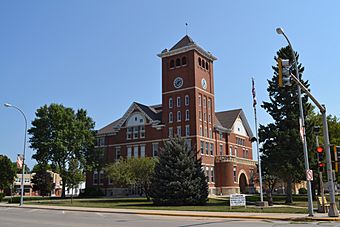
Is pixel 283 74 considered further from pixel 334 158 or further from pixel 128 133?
pixel 128 133

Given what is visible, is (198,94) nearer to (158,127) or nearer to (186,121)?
(186,121)

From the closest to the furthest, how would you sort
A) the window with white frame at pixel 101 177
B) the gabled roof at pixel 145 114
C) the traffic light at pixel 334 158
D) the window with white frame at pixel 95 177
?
the traffic light at pixel 334 158
the gabled roof at pixel 145 114
the window with white frame at pixel 101 177
the window with white frame at pixel 95 177

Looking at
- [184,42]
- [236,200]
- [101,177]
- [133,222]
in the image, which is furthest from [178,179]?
[101,177]

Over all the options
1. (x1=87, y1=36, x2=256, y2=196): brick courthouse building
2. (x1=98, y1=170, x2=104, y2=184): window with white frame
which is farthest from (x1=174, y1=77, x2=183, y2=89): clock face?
(x1=98, y1=170, x2=104, y2=184): window with white frame

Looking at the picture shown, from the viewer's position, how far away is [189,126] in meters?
60.8

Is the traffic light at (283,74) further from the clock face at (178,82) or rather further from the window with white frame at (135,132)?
the window with white frame at (135,132)

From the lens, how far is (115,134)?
71938 mm

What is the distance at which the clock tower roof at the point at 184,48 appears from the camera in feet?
204

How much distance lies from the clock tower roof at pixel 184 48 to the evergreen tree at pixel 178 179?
2612cm

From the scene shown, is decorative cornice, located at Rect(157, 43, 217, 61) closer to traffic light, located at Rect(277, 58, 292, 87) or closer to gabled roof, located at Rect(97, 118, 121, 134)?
gabled roof, located at Rect(97, 118, 121, 134)

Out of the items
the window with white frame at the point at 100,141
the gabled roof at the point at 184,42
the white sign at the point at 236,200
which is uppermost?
the gabled roof at the point at 184,42

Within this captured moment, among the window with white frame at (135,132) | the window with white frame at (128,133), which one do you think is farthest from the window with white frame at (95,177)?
the window with white frame at (135,132)

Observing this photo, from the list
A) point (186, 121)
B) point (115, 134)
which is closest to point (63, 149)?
point (115, 134)

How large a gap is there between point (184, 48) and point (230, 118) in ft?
57.7
